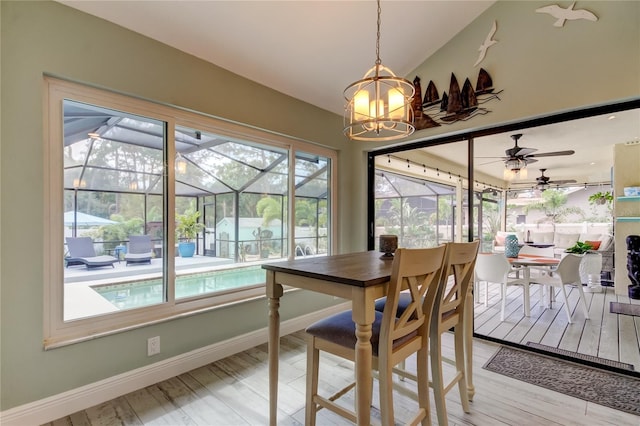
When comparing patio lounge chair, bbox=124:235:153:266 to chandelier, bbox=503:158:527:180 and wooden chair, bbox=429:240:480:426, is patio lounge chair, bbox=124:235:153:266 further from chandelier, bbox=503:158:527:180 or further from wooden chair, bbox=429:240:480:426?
chandelier, bbox=503:158:527:180

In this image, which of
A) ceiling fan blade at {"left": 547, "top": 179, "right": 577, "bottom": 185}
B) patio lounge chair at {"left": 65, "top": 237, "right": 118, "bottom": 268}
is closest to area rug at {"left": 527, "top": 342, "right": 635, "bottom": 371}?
ceiling fan blade at {"left": 547, "top": 179, "right": 577, "bottom": 185}

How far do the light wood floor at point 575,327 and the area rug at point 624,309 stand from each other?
0.17 ft

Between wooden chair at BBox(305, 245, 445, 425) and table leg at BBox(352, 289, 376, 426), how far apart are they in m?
0.07

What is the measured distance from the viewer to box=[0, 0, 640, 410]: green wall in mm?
1683

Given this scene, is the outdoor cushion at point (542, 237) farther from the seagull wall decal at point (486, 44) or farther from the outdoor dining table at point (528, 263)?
the seagull wall decal at point (486, 44)

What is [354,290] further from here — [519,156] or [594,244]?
[594,244]

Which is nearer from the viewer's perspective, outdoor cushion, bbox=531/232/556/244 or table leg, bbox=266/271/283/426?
table leg, bbox=266/271/283/426

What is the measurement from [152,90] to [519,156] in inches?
135

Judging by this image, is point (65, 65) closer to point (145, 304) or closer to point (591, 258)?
point (145, 304)

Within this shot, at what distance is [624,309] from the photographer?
10.8 feet

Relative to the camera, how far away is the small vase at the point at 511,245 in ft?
11.2

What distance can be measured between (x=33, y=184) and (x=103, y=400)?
143cm

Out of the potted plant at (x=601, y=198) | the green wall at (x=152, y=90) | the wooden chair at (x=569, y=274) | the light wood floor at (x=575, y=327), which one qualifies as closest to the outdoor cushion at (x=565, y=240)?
the wooden chair at (x=569, y=274)

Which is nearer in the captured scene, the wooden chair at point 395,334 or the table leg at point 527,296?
the wooden chair at point 395,334
